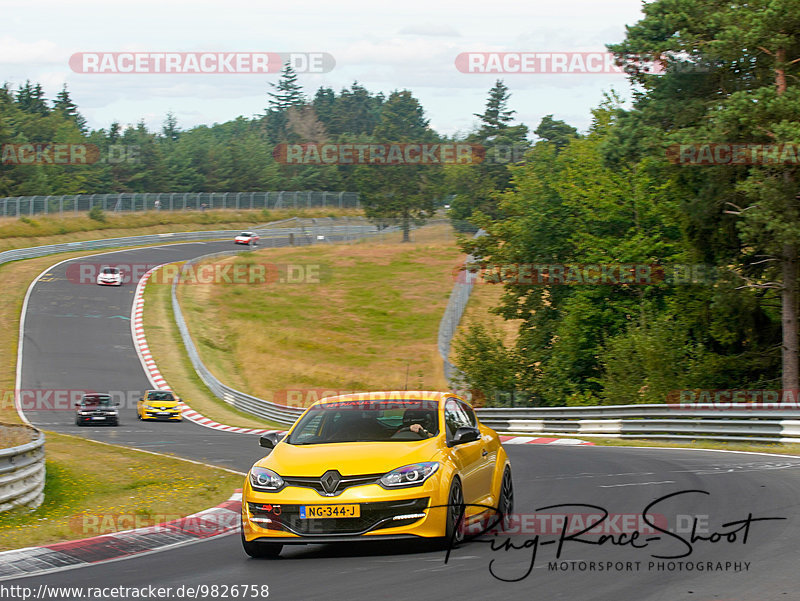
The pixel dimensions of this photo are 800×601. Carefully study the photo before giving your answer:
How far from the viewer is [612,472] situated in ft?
47.7

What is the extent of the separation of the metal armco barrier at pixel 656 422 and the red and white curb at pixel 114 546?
1124 centimetres

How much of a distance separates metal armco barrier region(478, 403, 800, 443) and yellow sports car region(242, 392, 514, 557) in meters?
11.1

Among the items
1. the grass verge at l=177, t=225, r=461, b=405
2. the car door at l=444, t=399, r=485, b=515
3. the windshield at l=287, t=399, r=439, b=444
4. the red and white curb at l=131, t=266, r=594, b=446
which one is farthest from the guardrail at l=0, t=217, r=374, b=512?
the grass verge at l=177, t=225, r=461, b=405

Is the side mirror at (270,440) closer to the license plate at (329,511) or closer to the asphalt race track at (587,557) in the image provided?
the asphalt race track at (587,557)

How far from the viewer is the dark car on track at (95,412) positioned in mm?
32062

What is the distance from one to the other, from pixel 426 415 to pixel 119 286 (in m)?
53.3

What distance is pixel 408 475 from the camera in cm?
832

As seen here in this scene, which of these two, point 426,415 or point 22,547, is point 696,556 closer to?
point 426,415

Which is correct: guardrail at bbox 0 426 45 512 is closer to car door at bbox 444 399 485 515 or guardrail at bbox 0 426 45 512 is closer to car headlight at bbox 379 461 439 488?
car door at bbox 444 399 485 515

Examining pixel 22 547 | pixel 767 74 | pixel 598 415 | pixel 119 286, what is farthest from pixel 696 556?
pixel 119 286

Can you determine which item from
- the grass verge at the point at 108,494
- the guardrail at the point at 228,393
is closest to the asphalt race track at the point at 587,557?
the grass verge at the point at 108,494

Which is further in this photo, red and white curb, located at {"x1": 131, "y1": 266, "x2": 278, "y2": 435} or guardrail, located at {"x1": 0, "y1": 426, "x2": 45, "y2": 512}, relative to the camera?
red and white curb, located at {"x1": 131, "y1": 266, "x2": 278, "y2": 435}

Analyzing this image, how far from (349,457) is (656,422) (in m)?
15.7

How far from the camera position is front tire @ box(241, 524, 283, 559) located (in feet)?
28.0
